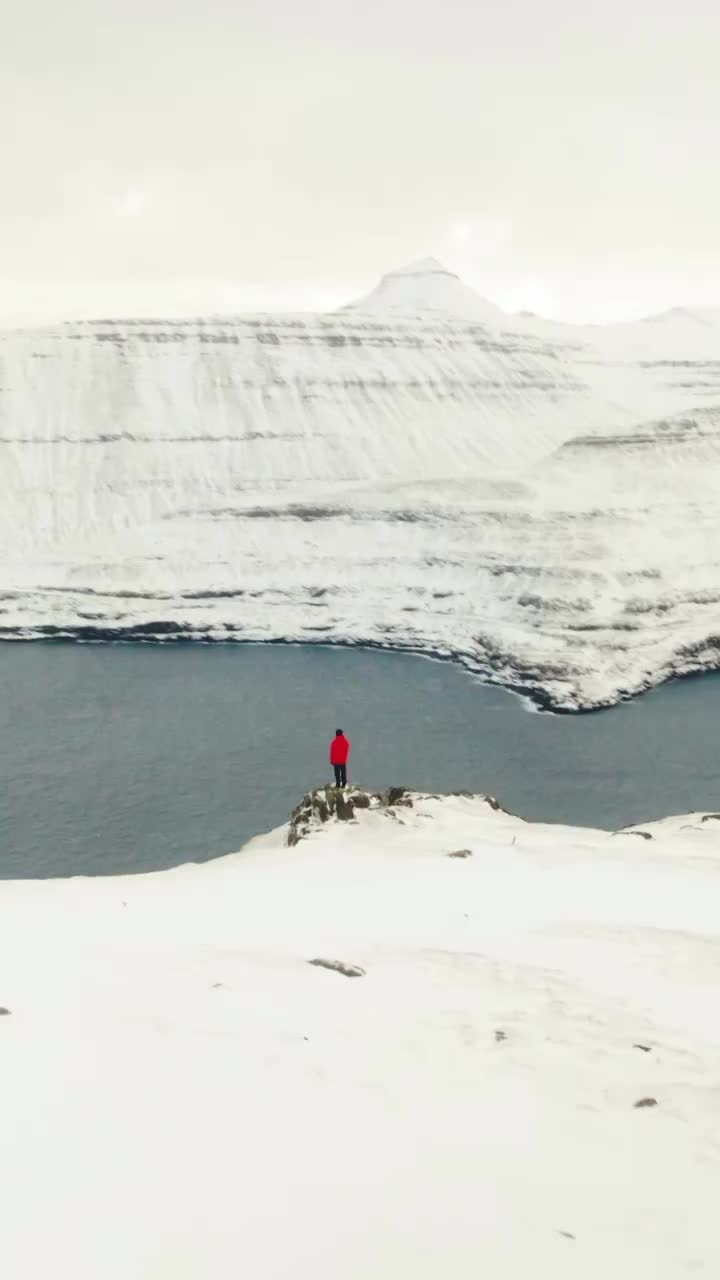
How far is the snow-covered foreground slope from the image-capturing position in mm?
5988

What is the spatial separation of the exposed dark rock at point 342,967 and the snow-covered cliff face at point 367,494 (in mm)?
46146

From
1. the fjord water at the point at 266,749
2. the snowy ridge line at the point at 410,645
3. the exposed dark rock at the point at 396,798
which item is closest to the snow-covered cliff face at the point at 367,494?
the snowy ridge line at the point at 410,645

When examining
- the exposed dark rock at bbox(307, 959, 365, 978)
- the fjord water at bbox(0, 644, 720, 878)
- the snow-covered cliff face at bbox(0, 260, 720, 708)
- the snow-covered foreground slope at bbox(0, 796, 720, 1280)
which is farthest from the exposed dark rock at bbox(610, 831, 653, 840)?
the snow-covered cliff face at bbox(0, 260, 720, 708)

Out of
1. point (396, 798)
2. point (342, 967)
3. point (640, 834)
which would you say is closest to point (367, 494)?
point (396, 798)

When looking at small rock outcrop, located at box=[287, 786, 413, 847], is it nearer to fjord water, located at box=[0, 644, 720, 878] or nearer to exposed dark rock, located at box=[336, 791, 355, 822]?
exposed dark rock, located at box=[336, 791, 355, 822]

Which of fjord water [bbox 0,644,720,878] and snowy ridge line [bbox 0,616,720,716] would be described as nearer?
fjord water [bbox 0,644,720,878]

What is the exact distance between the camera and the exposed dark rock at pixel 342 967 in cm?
1155

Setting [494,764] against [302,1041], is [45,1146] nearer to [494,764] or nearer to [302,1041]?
[302,1041]

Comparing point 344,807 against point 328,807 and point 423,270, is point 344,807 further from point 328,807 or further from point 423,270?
point 423,270

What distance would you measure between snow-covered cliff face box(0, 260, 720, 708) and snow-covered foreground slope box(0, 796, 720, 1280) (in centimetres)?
4438

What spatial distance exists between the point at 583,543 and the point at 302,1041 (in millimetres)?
66162

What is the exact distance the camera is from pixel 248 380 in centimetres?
10406

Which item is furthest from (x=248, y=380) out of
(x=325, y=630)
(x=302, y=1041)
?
(x=302, y=1041)

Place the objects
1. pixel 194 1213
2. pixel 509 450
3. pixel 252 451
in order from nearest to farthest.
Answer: pixel 194 1213 → pixel 252 451 → pixel 509 450
